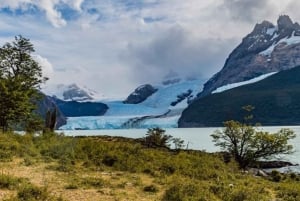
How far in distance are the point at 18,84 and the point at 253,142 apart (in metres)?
21.6

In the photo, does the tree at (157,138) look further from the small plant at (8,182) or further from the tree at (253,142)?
the small plant at (8,182)

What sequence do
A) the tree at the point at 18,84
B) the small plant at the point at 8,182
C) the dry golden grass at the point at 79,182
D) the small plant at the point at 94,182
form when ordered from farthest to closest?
the tree at the point at 18,84, the small plant at the point at 94,182, the dry golden grass at the point at 79,182, the small plant at the point at 8,182

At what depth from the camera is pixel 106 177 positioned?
1825 cm

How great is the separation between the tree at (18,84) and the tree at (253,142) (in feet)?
60.8

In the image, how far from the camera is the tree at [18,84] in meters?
41.8

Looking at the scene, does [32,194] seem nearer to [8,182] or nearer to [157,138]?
[8,182]

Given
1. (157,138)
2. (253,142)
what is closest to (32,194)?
(253,142)

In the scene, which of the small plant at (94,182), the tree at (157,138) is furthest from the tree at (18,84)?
the small plant at (94,182)

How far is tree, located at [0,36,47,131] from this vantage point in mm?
41750

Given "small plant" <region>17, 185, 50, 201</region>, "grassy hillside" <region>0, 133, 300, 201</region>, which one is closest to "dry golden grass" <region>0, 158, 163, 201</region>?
"grassy hillside" <region>0, 133, 300, 201</region>

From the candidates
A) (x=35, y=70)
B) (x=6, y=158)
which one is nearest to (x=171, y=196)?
(x=6, y=158)

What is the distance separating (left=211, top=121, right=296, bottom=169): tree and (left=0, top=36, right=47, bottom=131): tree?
18.5m

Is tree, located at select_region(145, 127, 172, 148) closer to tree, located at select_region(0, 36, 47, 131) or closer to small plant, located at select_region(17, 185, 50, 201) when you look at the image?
tree, located at select_region(0, 36, 47, 131)

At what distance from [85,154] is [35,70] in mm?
26515
